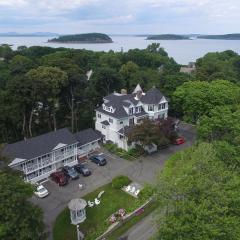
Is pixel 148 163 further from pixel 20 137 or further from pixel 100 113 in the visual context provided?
pixel 20 137

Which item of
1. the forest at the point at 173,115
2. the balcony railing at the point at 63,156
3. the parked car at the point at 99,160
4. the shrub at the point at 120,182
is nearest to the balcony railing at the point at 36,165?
the balcony railing at the point at 63,156

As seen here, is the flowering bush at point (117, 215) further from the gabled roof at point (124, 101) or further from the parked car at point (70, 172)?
the gabled roof at point (124, 101)

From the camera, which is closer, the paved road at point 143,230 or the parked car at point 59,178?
the paved road at point 143,230

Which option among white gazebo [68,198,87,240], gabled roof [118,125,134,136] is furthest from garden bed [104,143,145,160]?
white gazebo [68,198,87,240]

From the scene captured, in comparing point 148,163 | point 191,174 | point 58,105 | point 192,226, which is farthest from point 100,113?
point 192,226

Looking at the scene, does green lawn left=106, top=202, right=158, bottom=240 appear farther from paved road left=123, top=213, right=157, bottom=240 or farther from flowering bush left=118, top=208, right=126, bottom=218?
flowering bush left=118, top=208, right=126, bottom=218
